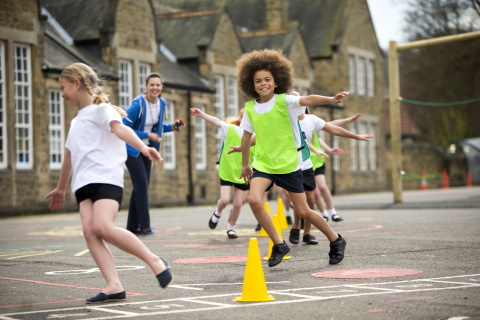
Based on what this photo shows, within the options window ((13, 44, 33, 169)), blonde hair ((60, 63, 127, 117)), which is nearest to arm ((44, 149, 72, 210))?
blonde hair ((60, 63, 127, 117))

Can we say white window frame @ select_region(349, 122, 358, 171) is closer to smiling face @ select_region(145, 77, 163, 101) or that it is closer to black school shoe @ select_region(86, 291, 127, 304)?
smiling face @ select_region(145, 77, 163, 101)

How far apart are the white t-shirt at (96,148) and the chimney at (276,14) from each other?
40752mm

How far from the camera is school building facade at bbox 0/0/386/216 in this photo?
28594 millimetres

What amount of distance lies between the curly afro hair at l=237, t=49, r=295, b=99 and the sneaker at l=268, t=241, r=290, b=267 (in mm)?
1656

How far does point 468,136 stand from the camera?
185 feet

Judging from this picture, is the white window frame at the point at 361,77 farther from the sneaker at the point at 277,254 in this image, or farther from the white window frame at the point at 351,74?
the sneaker at the point at 277,254

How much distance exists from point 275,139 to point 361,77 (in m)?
42.2

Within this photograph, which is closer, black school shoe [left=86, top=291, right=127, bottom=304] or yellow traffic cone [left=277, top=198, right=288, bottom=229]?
black school shoe [left=86, top=291, right=127, bottom=304]

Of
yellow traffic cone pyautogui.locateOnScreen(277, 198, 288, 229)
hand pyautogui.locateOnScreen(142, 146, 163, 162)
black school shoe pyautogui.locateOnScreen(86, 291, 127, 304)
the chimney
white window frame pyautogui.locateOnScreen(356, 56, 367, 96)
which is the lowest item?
black school shoe pyautogui.locateOnScreen(86, 291, 127, 304)

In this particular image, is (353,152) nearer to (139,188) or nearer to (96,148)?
(139,188)

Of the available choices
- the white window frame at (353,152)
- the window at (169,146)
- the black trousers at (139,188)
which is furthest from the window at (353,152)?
the black trousers at (139,188)

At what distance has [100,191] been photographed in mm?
7039

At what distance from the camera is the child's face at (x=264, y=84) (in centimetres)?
934

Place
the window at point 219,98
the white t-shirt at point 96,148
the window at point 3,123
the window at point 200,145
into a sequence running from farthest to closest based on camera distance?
the window at point 219,98 < the window at point 200,145 < the window at point 3,123 < the white t-shirt at point 96,148
